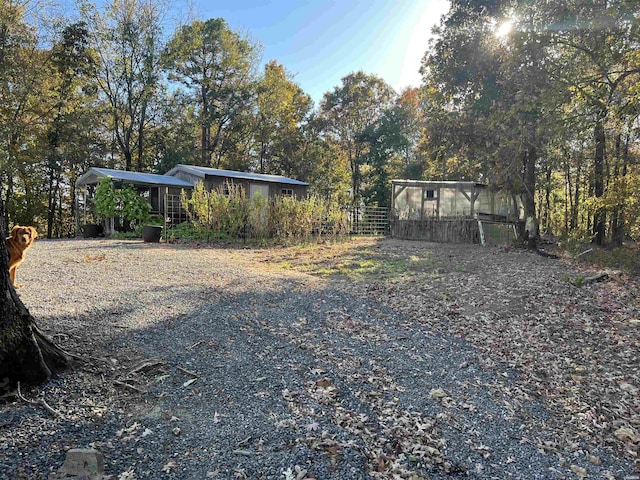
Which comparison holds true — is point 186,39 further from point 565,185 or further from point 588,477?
point 588,477

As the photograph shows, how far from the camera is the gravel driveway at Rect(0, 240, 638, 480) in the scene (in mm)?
1864

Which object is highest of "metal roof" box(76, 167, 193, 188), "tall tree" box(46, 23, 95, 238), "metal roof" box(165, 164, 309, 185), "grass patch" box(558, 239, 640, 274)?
"tall tree" box(46, 23, 95, 238)

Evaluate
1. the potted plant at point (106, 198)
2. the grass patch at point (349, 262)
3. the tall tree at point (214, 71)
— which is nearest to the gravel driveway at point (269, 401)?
the grass patch at point (349, 262)

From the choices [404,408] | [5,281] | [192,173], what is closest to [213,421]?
[404,408]

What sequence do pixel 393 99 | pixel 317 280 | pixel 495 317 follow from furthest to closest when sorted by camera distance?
1. pixel 393 99
2. pixel 317 280
3. pixel 495 317

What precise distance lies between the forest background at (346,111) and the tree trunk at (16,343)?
6.18 meters

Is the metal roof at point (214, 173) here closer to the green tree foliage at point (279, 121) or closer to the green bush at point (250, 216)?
the green bush at point (250, 216)

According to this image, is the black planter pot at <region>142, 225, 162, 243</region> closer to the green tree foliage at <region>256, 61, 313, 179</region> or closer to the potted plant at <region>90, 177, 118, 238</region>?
the potted plant at <region>90, 177, 118, 238</region>

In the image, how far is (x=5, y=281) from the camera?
2201 millimetres

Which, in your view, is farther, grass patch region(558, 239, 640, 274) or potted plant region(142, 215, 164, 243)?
potted plant region(142, 215, 164, 243)

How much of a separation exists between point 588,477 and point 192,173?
15774 mm

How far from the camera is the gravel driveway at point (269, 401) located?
186cm

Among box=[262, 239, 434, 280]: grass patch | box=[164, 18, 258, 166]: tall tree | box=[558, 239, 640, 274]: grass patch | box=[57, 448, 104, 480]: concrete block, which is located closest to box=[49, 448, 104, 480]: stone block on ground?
box=[57, 448, 104, 480]: concrete block

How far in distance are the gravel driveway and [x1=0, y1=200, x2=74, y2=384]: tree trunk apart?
0.35 feet
